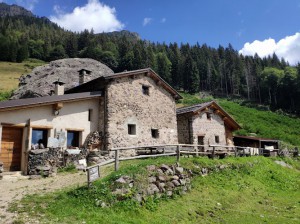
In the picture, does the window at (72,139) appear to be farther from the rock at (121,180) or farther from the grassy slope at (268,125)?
the grassy slope at (268,125)

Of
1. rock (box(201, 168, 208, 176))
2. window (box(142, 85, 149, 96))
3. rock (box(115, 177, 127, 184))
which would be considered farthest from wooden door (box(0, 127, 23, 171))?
rock (box(201, 168, 208, 176))

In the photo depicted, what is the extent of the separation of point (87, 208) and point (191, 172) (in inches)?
267

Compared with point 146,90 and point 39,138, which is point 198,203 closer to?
point 39,138

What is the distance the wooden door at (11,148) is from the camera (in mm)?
15477

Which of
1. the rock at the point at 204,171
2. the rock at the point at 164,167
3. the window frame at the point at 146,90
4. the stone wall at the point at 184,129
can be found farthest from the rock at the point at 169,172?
the stone wall at the point at 184,129

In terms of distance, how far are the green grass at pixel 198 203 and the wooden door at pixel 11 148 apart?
6572 mm

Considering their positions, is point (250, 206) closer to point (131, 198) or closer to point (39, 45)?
point (131, 198)

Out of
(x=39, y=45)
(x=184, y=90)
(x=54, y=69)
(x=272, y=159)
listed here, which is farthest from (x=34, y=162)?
(x=39, y=45)

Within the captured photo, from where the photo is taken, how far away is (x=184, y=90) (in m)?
86.4

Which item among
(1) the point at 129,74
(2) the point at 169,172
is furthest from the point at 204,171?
(1) the point at 129,74

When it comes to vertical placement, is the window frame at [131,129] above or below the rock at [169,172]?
above

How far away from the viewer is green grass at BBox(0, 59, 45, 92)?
190 ft

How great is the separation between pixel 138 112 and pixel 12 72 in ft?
209

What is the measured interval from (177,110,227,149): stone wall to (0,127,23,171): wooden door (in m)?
14.7
